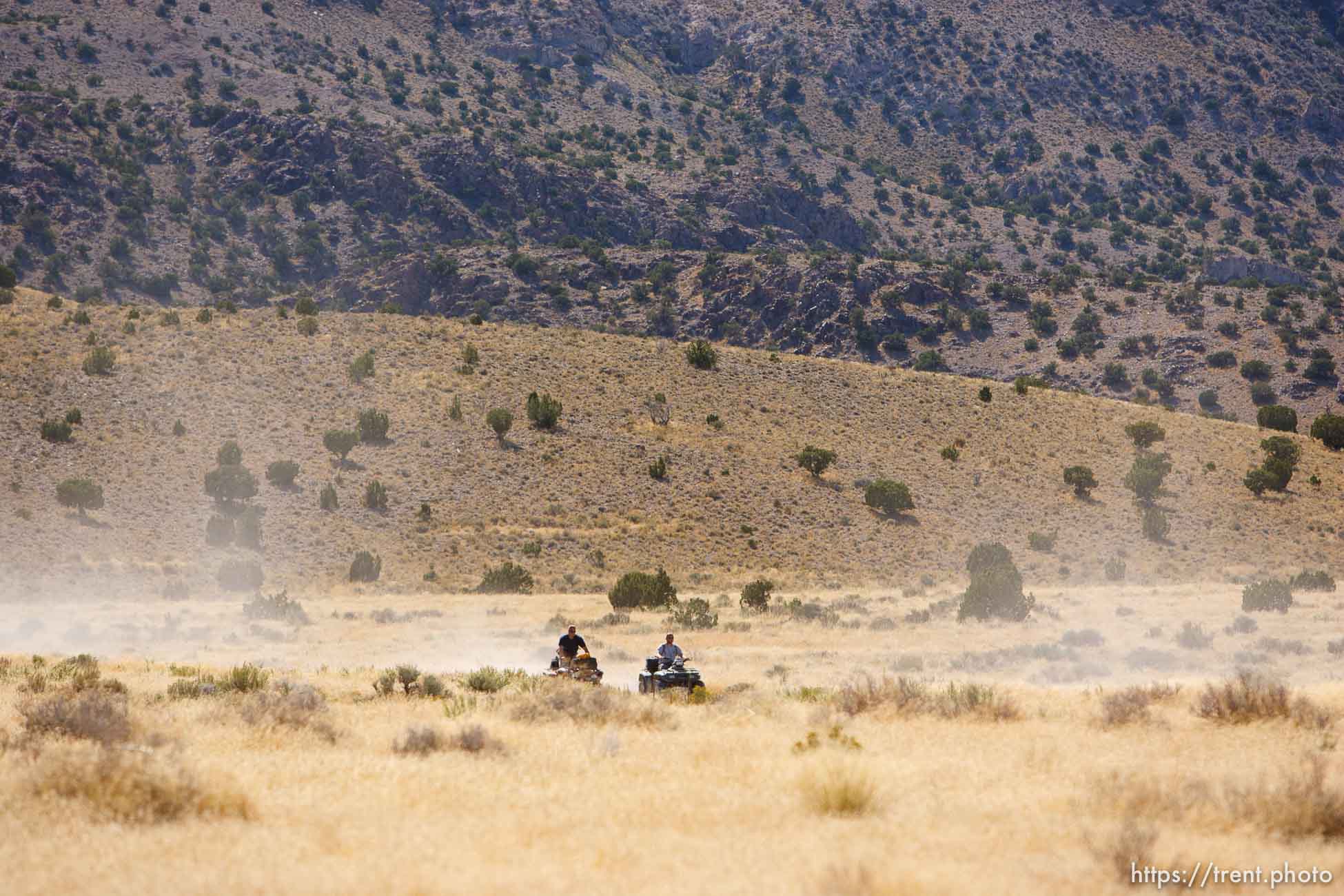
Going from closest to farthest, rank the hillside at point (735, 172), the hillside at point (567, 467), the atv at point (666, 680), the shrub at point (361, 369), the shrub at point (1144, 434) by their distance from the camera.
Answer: the atv at point (666, 680)
the hillside at point (567, 467)
the shrub at point (361, 369)
the shrub at point (1144, 434)
the hillside at point (735, 172)

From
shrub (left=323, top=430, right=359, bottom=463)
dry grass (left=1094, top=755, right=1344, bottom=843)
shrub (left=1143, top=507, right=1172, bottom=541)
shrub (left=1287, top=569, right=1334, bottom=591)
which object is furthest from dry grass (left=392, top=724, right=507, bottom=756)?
shrub (left=1143, top=507, right=1172, bottom=541)

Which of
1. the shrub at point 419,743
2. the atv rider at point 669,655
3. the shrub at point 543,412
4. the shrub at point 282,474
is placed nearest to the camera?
the shrub at point 419,743

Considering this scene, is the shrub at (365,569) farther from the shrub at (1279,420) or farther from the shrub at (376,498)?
the shrub at (1279,420)

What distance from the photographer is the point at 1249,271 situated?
4668 inches

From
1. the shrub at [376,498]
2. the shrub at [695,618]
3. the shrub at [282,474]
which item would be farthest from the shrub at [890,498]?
the shrub at [282,474]

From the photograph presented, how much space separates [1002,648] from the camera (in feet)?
84.0

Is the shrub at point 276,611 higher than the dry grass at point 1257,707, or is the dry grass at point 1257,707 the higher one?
the dry grass at point 1257,707

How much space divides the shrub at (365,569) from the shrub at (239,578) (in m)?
3.37

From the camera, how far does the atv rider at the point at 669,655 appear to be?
17812mm

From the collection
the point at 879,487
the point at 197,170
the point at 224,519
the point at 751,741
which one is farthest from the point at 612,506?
the point at 197,170

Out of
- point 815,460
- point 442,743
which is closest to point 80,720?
point 442,743

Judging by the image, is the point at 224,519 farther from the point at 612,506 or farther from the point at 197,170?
the point at 197,170

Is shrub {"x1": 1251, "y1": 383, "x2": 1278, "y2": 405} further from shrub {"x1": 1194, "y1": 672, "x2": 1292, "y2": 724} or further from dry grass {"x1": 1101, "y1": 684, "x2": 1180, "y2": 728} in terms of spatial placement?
shrub {"x1": 1194, "y1": 672, "x2": 1292, "y2": 724}

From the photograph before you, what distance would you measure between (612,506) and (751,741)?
38.5 meters
